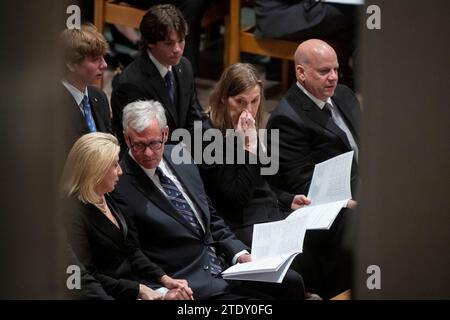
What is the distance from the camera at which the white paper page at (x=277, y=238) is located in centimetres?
285

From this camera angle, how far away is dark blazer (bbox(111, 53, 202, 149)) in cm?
337

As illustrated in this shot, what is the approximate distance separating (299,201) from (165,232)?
62cm

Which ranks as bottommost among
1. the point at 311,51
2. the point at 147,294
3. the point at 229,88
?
the point at 147,294

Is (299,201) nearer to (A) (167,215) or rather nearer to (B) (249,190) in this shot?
(B) (249,190)

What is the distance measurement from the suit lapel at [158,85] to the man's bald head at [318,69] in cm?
51

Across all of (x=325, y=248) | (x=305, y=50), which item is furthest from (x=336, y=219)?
(x=305, y=50)

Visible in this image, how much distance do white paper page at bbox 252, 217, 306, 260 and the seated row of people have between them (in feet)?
0.24

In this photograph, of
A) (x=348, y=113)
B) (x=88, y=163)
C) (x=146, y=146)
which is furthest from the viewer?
(x=348, y=113)

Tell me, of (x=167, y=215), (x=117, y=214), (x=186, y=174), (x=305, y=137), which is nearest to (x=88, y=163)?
(x=117, y=214)

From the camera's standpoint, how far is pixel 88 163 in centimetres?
266

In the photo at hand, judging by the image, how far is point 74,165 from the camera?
8.72 ft

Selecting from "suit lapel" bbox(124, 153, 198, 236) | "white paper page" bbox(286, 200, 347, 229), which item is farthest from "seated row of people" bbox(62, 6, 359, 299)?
"white paper page" bbox(286, 200, 347, 229)
